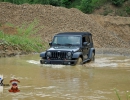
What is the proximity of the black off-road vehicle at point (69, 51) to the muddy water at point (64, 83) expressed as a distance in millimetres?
403

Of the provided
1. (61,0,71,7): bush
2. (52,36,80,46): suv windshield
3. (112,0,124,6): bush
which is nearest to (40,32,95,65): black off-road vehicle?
(52,36,80,46): suv windshield

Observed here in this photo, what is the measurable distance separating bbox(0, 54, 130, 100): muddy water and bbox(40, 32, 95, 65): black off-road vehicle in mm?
403

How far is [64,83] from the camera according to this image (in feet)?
37.2

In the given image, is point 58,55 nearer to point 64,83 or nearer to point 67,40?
point 67,40

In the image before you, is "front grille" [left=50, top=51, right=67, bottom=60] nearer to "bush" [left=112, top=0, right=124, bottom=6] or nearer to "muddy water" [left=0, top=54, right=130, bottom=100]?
"muddy water" [left=0, top=54, right=130, bottom=100]

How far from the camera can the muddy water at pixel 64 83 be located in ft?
30.0

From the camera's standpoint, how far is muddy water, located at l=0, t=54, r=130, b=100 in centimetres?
915

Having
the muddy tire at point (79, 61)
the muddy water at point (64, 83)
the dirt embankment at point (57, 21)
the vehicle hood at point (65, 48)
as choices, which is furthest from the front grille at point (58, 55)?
the dirt embankment at point (57, 21)

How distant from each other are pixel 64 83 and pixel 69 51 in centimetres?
478

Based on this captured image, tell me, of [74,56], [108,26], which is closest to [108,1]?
[108,26]

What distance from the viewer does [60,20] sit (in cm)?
3759

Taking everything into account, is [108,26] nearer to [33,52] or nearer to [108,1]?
[108,1]

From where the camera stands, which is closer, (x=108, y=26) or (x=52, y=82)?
(x=52, y=82)

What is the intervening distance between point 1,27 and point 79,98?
2572 centimetres
